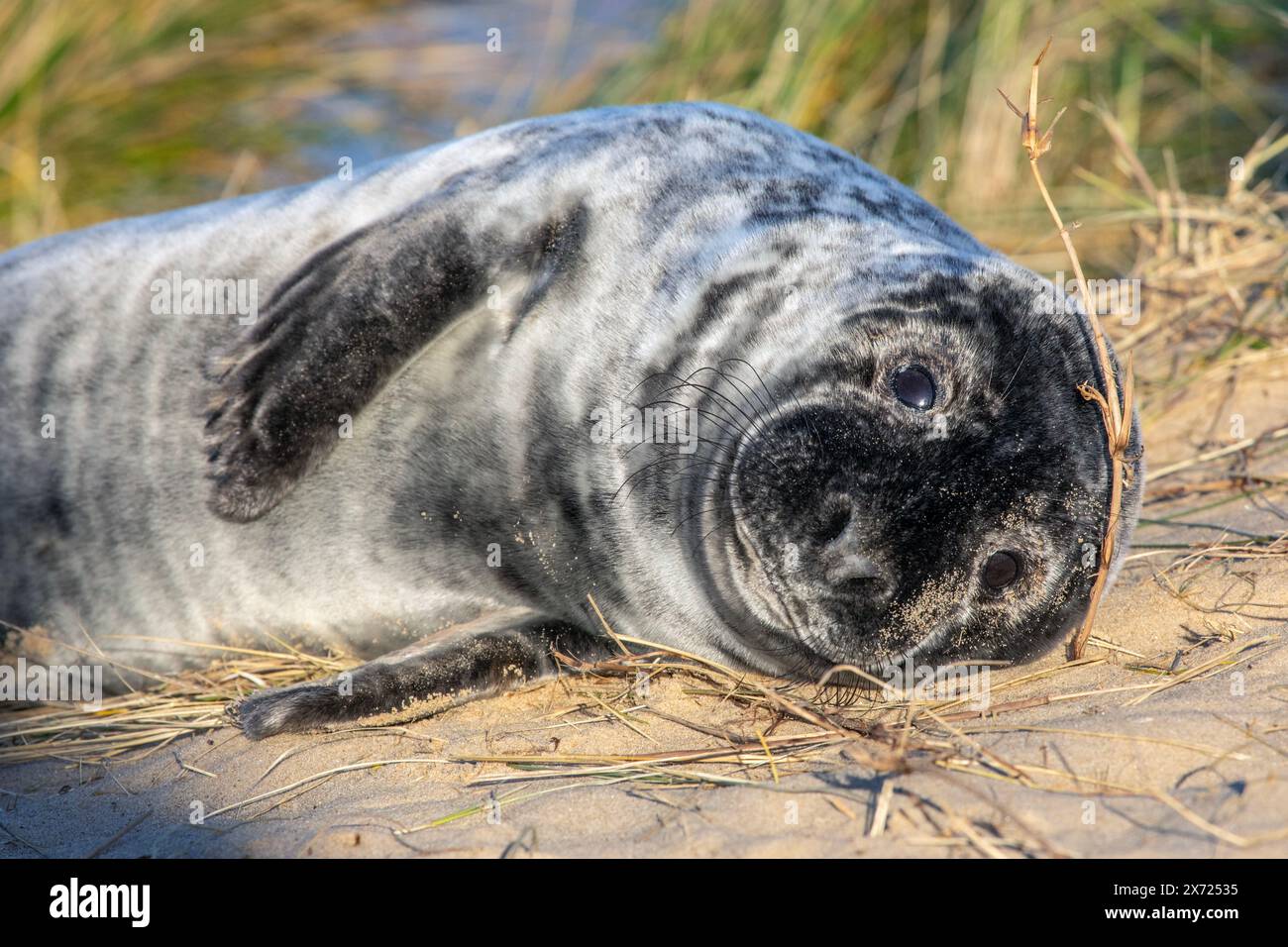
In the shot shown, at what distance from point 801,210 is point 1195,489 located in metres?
1.34

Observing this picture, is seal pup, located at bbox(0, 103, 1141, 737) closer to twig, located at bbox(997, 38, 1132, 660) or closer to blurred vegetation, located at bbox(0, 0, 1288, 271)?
twig, located at bbox(997, 38, 1132, 660)

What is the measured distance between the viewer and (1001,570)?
2.57 metres

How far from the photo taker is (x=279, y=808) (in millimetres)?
2475

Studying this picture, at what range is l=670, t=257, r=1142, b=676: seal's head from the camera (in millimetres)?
2463

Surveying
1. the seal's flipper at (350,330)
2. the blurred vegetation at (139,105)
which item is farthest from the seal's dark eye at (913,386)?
the blurred vegetation at (139,105)

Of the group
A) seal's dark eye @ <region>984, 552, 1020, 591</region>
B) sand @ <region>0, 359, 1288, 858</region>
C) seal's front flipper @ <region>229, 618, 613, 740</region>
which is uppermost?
seal's dark eye @ <region>984, 552, 1020, 591</region>

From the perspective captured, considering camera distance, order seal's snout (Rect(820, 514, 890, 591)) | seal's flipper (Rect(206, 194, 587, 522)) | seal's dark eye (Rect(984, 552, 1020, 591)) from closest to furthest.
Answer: seal's snout (Rect(820, 514, 890, 591)), seal's dark eye (Rect(984, 552, 1020, 591)), seal's flipper (Rect(206, 194, 587, 522))

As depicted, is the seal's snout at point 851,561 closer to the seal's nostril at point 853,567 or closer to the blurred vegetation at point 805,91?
the seal's nostril at point 853,567

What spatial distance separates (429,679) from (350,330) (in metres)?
0.77

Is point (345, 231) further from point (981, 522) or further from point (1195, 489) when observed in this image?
point (1195, 489)

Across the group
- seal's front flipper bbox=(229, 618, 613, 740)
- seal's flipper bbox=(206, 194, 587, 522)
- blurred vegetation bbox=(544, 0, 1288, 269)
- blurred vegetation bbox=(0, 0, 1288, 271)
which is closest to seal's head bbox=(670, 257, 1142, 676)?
seal's front flipper bbox=(229, 618, 613, 740)

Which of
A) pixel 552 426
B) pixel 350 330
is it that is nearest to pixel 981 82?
pixel 552 426

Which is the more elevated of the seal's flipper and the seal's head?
the seal's flipper
